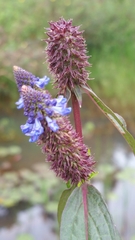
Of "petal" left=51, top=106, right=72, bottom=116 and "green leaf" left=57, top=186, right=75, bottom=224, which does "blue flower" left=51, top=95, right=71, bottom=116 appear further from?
"green leaf" left=57, top=186, right=75, bottom=224

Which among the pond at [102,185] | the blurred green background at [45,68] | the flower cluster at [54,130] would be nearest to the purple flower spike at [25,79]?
the flower cluster at [54,130]

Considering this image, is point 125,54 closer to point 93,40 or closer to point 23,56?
point 93,40

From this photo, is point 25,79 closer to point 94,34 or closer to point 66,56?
point 66,56

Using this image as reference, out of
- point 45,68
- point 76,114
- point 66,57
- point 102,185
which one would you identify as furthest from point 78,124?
point 45,68

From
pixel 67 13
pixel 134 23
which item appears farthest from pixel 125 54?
pixel 67 13

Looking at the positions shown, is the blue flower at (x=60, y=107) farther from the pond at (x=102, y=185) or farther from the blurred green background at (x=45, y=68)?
the pond at (x=102, y=185)

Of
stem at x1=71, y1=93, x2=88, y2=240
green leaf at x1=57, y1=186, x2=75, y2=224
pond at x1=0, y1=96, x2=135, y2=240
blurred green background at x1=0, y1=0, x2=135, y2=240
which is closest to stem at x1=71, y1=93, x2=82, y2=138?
stem at x1=71, y1=93, x2=88, y2=240

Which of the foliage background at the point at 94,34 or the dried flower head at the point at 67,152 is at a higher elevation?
the foliage background at the point at 94,34
